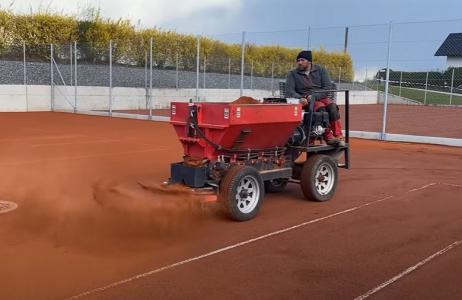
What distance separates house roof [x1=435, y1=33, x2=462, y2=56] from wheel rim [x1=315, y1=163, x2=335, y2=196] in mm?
10671

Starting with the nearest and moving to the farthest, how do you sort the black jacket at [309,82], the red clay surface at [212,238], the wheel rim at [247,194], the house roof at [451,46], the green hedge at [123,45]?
the red clay surface at [212,238]
the wheel rim at [247,194]
the black jacket at [309,82]
the house roof at [451,46]
the green hedge at [123,45]

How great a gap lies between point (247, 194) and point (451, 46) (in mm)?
16402

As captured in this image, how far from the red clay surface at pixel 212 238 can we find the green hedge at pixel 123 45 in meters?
18.8

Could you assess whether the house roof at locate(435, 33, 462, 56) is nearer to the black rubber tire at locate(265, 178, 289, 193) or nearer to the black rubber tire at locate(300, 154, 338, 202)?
the black rubber tire at locate(265, 178, 289, 193)

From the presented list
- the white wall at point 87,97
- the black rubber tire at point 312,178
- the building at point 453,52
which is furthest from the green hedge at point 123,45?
the black rubber tire at point 312,178

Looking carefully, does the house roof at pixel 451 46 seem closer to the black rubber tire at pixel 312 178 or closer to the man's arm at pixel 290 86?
the man's arm at pixel 290 86

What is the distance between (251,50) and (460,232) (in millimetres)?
25312

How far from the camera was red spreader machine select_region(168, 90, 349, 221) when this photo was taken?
626 centimetres

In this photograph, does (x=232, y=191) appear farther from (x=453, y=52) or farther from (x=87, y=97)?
(x=87, y=97)

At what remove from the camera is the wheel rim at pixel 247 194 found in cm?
640

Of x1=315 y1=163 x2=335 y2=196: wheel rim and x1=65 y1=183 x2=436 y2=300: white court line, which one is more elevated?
x1=315 y1=163 x2=335 y2=196: wheel rim

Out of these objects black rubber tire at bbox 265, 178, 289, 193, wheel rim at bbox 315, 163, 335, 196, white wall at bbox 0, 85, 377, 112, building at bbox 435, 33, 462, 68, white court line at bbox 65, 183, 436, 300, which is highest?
building at bbox 435, 33, 462, 68

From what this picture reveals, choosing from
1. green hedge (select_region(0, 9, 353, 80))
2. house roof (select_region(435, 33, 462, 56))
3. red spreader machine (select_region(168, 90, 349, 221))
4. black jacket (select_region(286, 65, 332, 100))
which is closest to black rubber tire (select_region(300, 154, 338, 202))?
red spreader machine (select_region(168, 90, 349, 221))

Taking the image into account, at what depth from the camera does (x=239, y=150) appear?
6.64 meters
